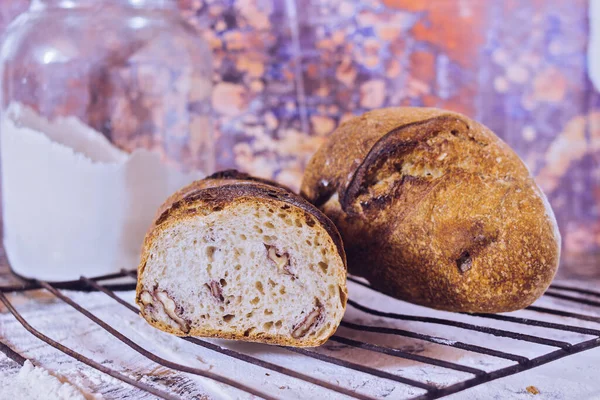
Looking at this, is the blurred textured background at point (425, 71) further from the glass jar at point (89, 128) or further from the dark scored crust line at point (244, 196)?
the dark scored crust line at point (244, 196)

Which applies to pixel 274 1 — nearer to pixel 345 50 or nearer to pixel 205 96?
pixel 345 50

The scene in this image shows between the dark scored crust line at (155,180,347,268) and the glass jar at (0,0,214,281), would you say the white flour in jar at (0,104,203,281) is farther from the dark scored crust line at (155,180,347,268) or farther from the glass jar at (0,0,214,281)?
the dark scored crust line at (155,180,347,268)

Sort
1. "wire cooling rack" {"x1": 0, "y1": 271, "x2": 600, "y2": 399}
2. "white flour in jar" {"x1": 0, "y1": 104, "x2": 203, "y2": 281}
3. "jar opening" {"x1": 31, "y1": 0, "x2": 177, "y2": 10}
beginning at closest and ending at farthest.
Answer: "wire cooling rack" {"x1": 0, "y1": 271, "x2": 600, "y2": 399} < "white flour in jar" {"x1": 0, "y1": 104, "x2": 203, "y2": 281} < "jar opening" {"x1": 31, "y1": 0, "x2": 177, "y2": 10}

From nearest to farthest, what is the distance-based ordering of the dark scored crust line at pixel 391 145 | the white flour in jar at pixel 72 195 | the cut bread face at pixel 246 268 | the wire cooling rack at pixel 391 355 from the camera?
the wire cooling rack at pixel 391 355 → the cut bread face at pixel 246 268 → the dark scored crust line at pixel 391 145 → the white flour in jar at pixel 72 195

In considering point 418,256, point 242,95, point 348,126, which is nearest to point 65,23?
point 242,95

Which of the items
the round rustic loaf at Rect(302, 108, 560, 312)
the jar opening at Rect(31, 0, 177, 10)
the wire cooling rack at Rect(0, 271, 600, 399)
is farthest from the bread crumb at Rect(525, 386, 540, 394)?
the jar opening at Rect(31, 0, 177, 10)

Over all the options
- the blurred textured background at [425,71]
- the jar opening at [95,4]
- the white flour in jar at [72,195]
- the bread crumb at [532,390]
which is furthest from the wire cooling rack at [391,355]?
the jar opening at [95,4]

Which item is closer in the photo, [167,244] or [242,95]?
[167,244]
